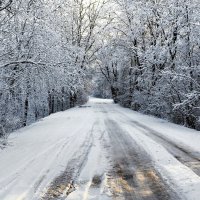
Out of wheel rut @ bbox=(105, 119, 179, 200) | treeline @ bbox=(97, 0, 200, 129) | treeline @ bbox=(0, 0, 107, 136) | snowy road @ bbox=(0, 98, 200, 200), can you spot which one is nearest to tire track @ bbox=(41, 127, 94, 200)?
snowy road @ bbox=(0, 98, 200, 200)

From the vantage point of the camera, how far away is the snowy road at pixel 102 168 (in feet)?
22.0

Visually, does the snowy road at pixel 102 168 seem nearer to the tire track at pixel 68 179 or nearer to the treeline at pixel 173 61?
the tire track at pixel 68 179

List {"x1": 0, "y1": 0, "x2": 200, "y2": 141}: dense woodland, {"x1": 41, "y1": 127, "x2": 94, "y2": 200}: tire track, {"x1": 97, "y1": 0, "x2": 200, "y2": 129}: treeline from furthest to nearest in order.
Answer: {"x1": 97, "y1": 0, "x2": 200, "y2": 129}: treeline, {"x1": 0, "y1": 0, "x2": 200, "y2": 141}: dense woodland, {"x1": 41, "y1": 127, "x2": 94, "y2": 200}: tire track

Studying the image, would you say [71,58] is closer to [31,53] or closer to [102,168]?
[31,53]

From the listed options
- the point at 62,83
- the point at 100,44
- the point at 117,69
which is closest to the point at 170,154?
the point at 62,83

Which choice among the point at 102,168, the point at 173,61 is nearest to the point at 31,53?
the point at 173,61

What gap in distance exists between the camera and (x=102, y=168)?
28.8 feet

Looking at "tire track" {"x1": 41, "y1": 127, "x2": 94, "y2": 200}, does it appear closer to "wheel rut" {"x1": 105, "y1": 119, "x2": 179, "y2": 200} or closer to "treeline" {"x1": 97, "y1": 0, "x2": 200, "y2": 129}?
"wheel rut" {"x1": 105, "y1": 119, "x2": 179, "y2": 200}

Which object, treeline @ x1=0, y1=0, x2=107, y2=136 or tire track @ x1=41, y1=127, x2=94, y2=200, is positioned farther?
treeline @ x1=0, y1=0, x2=107, y2=136

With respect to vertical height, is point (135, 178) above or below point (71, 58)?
below

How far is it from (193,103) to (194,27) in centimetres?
381

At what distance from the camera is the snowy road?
6.72 meters

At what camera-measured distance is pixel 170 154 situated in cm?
1041

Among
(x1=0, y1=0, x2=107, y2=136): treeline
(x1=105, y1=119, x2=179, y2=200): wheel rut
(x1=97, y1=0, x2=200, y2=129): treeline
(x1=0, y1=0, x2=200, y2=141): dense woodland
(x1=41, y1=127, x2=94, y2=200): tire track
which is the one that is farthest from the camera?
(x1=97, y1=0, x2=200, y2=129): treeline
